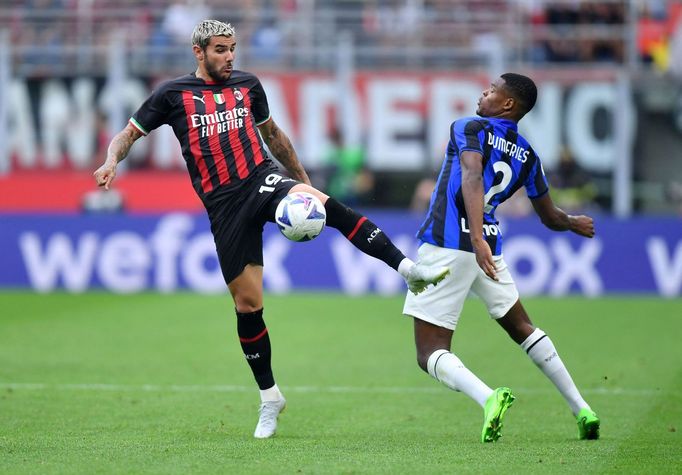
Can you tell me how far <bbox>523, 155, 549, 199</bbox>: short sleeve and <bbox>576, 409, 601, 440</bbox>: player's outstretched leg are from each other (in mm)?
1437

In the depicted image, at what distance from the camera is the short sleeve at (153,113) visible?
25.6ft

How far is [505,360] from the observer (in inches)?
479

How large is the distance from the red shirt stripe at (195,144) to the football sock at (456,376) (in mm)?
1838

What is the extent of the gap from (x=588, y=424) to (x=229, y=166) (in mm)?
2807

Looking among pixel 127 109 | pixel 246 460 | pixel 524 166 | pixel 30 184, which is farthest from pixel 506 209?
pixel 246 460

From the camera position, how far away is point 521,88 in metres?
7.45

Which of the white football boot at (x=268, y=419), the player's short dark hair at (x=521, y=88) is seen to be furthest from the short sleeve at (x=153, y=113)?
the player's short dark hair at (x=521, y=88)

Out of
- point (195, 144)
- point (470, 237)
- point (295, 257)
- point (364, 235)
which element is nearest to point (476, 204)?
point (470, 237)

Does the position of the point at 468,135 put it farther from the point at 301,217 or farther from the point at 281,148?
the point at 281,148

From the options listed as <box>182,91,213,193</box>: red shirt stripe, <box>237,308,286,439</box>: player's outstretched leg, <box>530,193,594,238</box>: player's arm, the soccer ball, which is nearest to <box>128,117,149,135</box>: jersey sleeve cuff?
<box>182,91,213,193</box>: red shirt stripe

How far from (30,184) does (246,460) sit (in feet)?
56.2

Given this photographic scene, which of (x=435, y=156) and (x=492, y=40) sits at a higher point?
(x=492, y=40)

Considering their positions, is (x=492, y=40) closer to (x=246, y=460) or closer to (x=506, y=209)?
(x=506, y=209)

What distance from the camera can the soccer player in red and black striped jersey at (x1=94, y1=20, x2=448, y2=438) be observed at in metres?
7.66
